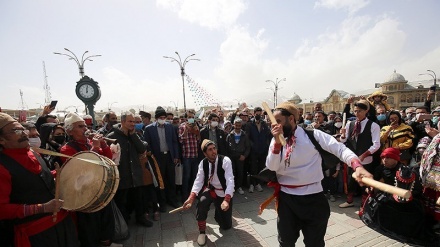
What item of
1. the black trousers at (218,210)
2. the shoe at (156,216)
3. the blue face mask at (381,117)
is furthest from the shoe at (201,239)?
the blue face mask at (381,117)

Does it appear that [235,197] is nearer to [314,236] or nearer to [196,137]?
[196,137]

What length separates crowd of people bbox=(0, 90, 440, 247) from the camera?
2279 millimetres

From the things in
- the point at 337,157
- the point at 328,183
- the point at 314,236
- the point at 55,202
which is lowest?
the point at 328,183

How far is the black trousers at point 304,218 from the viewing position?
254cm

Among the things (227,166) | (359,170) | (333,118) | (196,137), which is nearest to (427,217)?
(359,170)

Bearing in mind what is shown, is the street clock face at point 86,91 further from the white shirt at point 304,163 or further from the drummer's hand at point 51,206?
the white shirt at point 304,163

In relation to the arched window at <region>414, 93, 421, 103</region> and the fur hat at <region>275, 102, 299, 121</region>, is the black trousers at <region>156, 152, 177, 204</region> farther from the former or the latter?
the arched window at <region>414, 93, 421, 103</region>

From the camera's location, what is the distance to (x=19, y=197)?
86.7 inches

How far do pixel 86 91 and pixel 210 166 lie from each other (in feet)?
28.9

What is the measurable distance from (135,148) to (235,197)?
3.00 metres

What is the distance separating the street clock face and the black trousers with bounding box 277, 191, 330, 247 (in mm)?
10349

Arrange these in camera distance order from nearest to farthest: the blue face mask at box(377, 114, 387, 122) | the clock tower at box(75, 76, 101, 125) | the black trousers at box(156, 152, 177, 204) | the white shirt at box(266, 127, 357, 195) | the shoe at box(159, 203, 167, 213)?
the white shirt at box(266, 127, 357, 195) < the shoe at box(159, 203, 167, 213) < the blue face mask at box(377, 114, 387, 122) < the black trousers at box(156, 152, 177, 204) < the clock tower at box(75, 76, 101, 125)

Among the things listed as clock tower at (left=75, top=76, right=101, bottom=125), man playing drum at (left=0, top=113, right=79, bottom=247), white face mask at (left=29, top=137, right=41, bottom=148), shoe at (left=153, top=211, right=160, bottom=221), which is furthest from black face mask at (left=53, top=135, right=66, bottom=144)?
clock tower at (left=75, top=76, right=101, bottom=125)

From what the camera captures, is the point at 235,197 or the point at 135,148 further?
the point at 235,197
